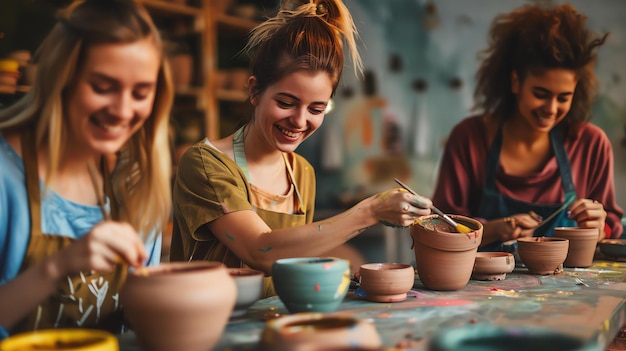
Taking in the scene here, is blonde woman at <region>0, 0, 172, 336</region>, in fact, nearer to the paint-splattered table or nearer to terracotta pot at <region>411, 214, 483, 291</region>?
the paint-splattered table

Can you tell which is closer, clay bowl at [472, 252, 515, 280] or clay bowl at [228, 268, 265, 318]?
clay bowl at [228, 268, 265, 318]

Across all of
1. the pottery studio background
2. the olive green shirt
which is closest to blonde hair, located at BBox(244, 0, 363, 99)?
the olive green shirt

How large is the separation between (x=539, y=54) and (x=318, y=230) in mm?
1491

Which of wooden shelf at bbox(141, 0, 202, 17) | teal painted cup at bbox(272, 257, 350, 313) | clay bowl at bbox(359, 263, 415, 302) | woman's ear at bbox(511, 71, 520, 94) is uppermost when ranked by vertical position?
wooden shelf at bbox(141, 0, 202, 17)

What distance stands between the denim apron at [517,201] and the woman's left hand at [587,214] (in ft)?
0.47

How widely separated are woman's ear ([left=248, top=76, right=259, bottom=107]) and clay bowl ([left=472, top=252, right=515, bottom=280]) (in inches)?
34.8

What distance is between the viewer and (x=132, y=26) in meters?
1.29

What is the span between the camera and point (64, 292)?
1386mm

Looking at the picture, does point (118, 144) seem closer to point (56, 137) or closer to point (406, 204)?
point (56, 137)

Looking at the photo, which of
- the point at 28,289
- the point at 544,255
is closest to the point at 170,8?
the point at 544,255

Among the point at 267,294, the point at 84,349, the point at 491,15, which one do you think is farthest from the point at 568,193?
the point at 491,15

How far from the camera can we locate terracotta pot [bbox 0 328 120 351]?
941 millimetres

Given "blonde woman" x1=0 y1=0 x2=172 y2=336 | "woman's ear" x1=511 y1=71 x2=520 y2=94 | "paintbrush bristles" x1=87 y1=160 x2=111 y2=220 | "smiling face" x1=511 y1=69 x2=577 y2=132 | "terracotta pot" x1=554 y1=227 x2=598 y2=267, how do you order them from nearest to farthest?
"blonde woman" x1=0 y1=0 x2=172 y2=336 → "paintbrush bristles" x1=87 y1=160 x2=111 y2=220 → "terracotta pot" x1=554 y1=227 x2=598 y2=267 → "smiling face" x1=511 y1=69 x2=577 y2=132 → "woman's ear" x1=511 y1=71 x2=520 y2=94

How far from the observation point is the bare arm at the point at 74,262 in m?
1.11
